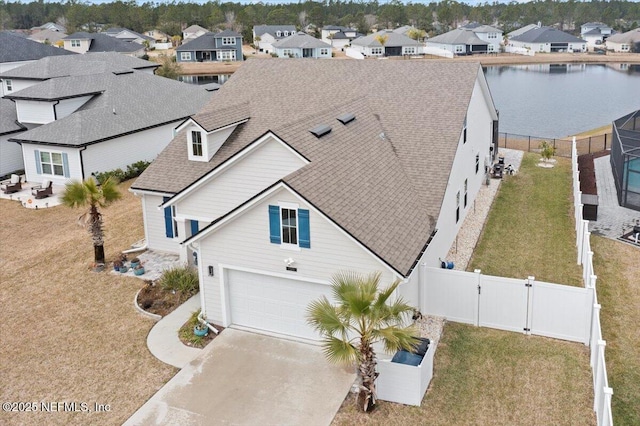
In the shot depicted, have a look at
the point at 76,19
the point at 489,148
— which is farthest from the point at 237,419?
the point at 76,19

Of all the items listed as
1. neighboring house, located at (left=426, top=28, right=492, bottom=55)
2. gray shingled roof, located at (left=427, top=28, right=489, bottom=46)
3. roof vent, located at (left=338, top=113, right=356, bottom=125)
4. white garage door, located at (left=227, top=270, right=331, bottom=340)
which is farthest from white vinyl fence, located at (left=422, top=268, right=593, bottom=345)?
gray shingled roof, located at (left=427, top=28, right=489, bottom=46)

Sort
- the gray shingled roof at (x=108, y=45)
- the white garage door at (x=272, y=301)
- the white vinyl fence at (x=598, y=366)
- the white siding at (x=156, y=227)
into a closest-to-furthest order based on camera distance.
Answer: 1. the white vinyl fence at (x=598, y=366)
2. the white garage door at (x=272, y=301)
3. the white siding at (x=156, y=227)
4. the gray shingled roof at (x=108, y=45)

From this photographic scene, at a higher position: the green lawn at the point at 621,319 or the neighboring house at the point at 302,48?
the neighboring house at the point at 302,48

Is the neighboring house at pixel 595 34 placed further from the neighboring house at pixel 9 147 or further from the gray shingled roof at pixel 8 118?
the neighboring house at pixel 9 147

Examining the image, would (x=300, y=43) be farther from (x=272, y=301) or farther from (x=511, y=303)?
(x=511, y=303)

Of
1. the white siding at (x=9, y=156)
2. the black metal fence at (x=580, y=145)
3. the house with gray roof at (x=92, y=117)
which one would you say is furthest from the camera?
the black metal fence at (x=580, y=145)

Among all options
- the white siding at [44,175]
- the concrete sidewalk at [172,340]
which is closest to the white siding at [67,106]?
the white siding at [44,175]

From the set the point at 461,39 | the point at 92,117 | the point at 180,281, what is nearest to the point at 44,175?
the point at 92,117

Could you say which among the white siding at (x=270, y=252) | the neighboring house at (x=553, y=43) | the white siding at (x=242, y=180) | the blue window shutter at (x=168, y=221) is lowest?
the blue window shutter at (x=168, y=221)
